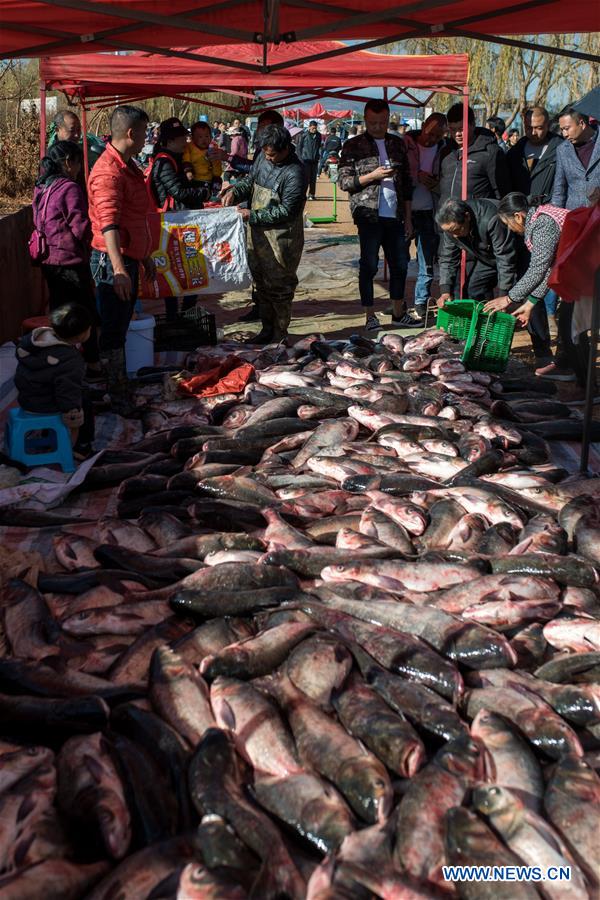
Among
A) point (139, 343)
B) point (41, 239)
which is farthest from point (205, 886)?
point (139, 343)

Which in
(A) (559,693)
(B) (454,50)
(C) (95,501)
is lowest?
(C) (95,501)

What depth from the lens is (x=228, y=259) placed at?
9.99m

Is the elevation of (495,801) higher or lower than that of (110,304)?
lower

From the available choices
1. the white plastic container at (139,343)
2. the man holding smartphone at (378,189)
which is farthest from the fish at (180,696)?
the man holding smartphone at (378,189)

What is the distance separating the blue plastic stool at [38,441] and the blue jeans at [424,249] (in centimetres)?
587

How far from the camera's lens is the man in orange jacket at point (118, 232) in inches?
Answer: 267

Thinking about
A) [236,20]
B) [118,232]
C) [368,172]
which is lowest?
[118,232]

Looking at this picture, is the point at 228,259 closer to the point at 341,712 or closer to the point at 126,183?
the point at 126,183

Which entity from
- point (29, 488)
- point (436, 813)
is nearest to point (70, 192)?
point (29, 488)

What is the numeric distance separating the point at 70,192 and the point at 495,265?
3980 millimetres

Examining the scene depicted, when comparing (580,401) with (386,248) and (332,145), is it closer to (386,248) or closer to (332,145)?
(386,248)

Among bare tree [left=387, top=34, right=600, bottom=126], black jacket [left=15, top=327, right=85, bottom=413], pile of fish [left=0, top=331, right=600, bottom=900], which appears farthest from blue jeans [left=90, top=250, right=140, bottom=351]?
bare tree [left=387, top=34, right=600, bottom=126]

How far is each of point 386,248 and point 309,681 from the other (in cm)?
774

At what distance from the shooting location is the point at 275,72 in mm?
10016
